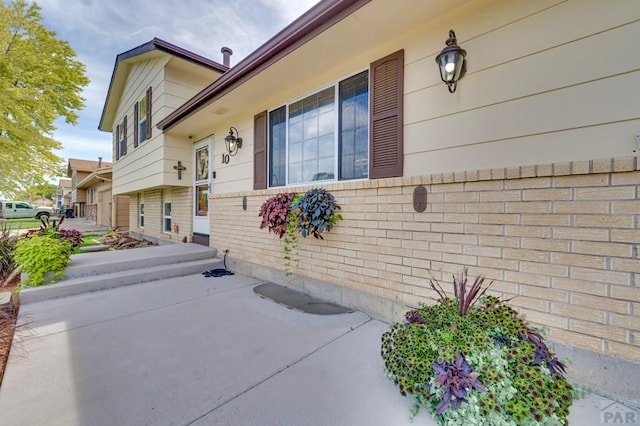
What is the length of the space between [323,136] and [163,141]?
4594 millimetres

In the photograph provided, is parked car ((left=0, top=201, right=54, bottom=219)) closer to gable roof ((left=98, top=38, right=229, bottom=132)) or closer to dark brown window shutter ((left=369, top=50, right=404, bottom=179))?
gable roof ((left=98, top=38, right=229, bottom=132))

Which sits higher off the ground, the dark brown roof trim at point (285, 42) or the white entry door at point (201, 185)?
the dark brown roof trim at point (285, 42)

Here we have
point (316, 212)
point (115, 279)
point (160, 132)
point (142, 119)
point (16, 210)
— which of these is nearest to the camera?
point (316, 212)

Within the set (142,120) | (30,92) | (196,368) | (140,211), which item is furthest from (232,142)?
(30,92)

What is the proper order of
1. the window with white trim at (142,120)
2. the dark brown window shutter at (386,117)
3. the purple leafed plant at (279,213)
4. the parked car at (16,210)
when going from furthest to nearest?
the parked car at (16,210), the window with white trim at (142,120), the purple leafed plant at (279,213), the dark brown window shutter at (386,117)

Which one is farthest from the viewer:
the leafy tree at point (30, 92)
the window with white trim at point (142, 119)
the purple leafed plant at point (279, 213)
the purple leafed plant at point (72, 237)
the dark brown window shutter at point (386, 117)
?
the leafy tree at point (30, 92)

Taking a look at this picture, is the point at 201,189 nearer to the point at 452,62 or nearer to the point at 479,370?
the point at 452,62

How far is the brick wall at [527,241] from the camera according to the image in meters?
1.72

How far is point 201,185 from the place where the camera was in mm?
6375

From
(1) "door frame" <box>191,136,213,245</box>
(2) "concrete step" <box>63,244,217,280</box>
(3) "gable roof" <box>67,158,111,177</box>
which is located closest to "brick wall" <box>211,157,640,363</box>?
(2) "concrete step" <box>63,244,217,280</box>

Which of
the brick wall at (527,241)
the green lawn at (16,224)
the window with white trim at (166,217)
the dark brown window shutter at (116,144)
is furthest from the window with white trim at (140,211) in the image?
the brick wall at (527,241)

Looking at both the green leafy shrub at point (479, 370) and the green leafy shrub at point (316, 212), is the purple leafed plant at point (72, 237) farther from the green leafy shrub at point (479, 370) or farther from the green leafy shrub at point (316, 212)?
the green leafy shrub at point (479, 370)

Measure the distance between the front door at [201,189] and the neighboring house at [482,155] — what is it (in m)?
2.70

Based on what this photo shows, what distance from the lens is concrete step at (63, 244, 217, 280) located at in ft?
13.8
